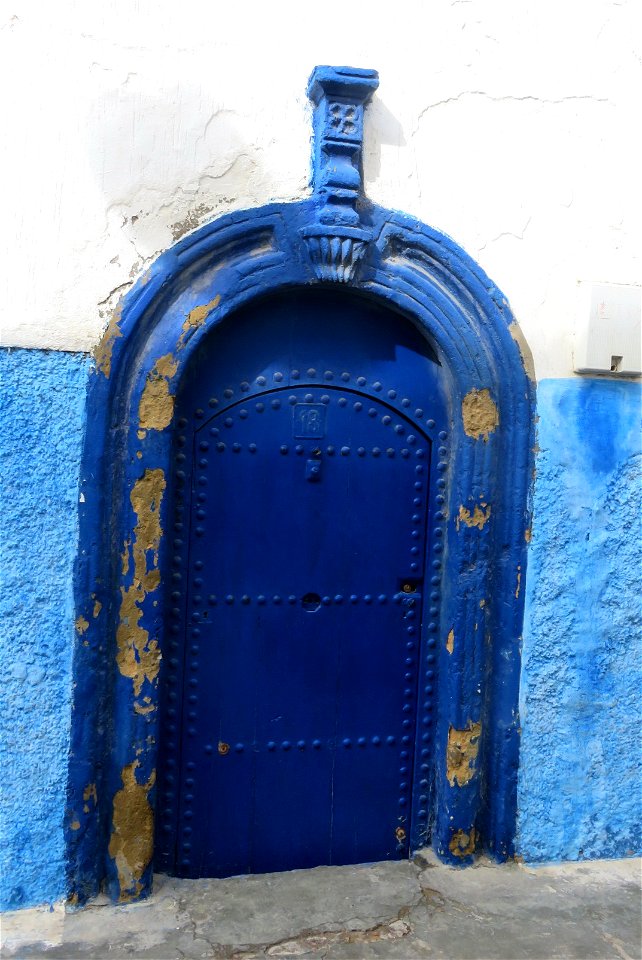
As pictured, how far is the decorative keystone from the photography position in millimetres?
3098

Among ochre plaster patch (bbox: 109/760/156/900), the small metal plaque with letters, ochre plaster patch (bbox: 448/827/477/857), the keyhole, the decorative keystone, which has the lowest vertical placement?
ochre plaster patch (bbox: 448/827/477/857)

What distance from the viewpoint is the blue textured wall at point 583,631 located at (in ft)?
11.3

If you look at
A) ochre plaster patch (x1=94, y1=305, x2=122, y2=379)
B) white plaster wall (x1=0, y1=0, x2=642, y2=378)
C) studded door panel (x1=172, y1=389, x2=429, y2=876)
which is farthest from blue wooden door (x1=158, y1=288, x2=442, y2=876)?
white plaster wall (x1=0, y1=0, x2=642, y2=378)

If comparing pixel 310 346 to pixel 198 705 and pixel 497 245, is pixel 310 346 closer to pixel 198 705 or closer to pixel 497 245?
pixel 497 245

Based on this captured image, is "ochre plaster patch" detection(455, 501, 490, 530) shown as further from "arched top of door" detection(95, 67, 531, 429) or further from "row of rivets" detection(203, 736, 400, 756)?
"row of rivets" detection(203, 736, 400, 756)

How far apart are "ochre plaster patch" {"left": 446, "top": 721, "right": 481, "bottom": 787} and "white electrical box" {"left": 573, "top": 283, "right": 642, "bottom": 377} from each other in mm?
1414

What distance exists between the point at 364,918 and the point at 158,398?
1856mm

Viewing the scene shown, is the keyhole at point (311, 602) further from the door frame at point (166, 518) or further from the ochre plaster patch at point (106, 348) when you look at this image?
the ochre plaster patch at point (106, 348)

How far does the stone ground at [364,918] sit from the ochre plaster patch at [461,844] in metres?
0.06

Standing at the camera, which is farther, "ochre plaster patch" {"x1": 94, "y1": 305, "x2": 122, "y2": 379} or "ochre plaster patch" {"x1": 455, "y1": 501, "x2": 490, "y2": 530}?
"ochre plaster patch" {"x1": 455, "y1": 501, "x2": 490, "y2": 530}

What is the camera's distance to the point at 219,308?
3.06m

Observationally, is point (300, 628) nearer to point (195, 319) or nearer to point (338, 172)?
point (195, 319)

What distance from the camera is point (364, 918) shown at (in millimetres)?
3072

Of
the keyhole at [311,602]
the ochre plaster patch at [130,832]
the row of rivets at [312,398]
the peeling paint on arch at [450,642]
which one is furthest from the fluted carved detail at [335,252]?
the ochre plaster patch at [130,832]
